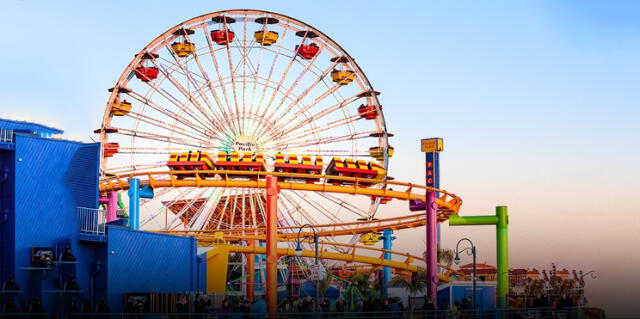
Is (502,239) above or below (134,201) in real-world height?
below

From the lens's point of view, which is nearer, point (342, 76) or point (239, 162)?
point (239, 162)

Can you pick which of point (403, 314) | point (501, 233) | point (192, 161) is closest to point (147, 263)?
point (403, 314)

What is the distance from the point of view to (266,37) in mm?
60656

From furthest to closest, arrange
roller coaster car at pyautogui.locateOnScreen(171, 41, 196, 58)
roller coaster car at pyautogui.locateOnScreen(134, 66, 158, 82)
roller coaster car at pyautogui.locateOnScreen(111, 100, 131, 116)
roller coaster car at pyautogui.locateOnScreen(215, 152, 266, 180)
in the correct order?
roller coaster car at pyautogui.locateOnScreen(171, 41, 196, 58) → roller coaster car at pyautogui.locateOnScreen(134, 66, 158, 82) → roller coaster car at pyautogui.locateOnScreen(111, 100, 131, 116) → roller coaster car at pyautogui.locateOnScreen(215, 152, 266, 180)

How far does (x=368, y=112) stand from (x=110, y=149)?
16.0m

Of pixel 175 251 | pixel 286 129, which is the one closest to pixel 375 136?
pixel 286 129

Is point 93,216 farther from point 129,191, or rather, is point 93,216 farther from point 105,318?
point 129,191

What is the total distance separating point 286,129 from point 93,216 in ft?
84.4

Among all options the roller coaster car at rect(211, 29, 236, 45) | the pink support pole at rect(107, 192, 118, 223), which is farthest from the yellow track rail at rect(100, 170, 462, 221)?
the roller coaster car at rect(211, 29, 236, 45)

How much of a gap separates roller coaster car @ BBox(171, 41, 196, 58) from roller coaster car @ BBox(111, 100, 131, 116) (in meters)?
4.30

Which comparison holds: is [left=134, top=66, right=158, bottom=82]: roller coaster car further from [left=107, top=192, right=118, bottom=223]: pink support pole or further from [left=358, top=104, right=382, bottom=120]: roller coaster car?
[left=358, top=104, right=382, bottom=120]: roller coaster car

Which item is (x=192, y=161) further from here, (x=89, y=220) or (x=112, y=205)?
(x=89, y=220)

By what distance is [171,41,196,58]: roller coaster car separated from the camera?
59.4m

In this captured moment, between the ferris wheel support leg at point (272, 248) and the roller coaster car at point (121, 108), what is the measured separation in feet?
65.9
